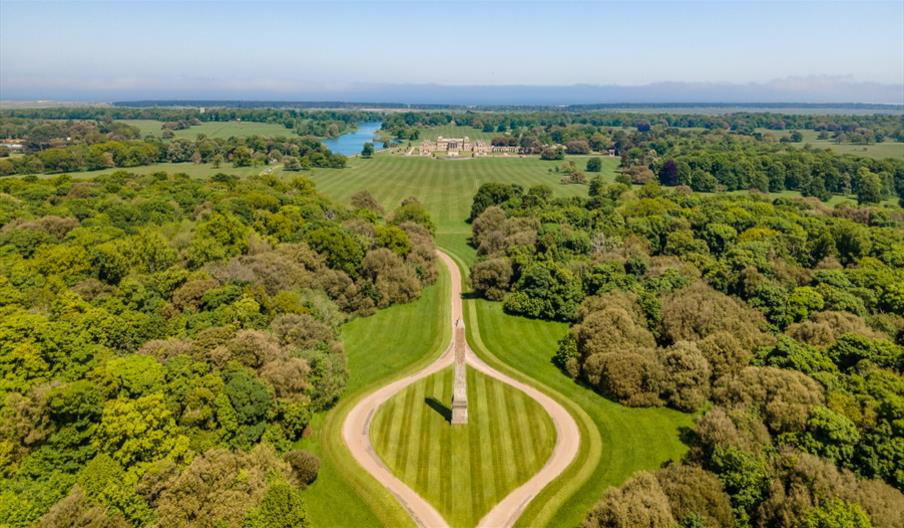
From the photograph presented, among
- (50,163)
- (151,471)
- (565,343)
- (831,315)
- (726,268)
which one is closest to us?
(151,471)

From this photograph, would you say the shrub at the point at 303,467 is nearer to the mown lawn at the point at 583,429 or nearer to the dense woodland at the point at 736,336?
the mown lawn at the point at 583,429

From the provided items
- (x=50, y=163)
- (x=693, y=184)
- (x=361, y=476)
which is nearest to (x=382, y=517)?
(x=361, y=476)

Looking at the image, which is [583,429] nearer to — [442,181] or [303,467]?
[303,467]

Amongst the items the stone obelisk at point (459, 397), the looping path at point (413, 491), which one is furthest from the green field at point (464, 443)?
the stone obelisk at point (459, 397)

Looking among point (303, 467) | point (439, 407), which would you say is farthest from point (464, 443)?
point (303, 467)

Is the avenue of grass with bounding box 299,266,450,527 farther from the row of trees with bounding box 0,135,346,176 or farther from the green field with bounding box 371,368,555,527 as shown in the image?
the row of trees with bounding box 0,135,346,176

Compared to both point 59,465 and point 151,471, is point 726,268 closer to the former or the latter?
point 151,471

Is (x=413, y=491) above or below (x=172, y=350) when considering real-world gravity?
below
